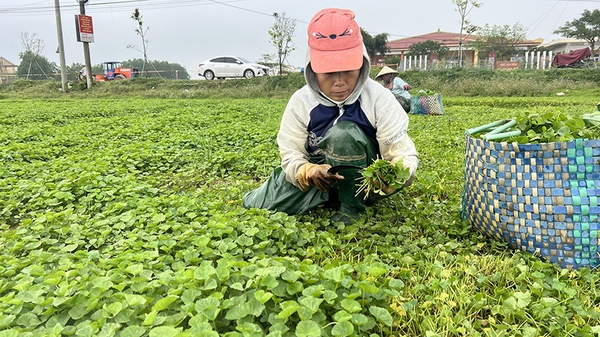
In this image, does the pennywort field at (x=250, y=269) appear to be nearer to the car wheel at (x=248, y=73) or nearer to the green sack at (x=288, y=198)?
the green sack at (x=288, y=198)

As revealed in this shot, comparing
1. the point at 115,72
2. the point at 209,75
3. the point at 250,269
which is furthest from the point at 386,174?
the point at 115,72

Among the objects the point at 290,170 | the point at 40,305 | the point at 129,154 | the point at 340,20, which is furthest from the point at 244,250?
the point at 129,154

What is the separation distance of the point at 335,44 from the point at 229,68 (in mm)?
23484

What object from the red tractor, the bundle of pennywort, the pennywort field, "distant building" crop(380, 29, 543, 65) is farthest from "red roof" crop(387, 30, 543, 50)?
the bundle of pennywort

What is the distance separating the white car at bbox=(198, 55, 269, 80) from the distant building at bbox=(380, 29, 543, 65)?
12.8m

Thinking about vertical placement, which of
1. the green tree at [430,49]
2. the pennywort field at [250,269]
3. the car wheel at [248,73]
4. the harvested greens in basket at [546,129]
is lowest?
the pennywort field at [250,269]

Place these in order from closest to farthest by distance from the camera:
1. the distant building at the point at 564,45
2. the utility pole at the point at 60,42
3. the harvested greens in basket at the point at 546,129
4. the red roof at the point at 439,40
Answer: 1. the harvested greens in basket at the point at 546,129
2. the utility pole at the point at 60,42
3. the red roof at the point at 439,40
4. the distant building at the point at 564,45

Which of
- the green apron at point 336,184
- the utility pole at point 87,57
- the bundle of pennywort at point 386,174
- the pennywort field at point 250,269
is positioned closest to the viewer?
the pennywort field at point 250,269

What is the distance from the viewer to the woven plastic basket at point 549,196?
1.83 metres

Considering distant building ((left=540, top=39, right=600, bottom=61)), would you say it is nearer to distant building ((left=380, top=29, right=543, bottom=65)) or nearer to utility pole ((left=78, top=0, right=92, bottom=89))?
distant building ((left=380, top=29, right=543, bottom=65))

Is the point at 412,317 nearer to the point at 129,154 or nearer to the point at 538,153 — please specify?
the point at 538,153

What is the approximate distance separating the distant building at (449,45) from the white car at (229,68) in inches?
505

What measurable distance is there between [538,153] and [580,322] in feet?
2.45

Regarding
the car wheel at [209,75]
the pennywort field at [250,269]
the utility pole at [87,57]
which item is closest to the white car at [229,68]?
the car wheel at [209,75]
